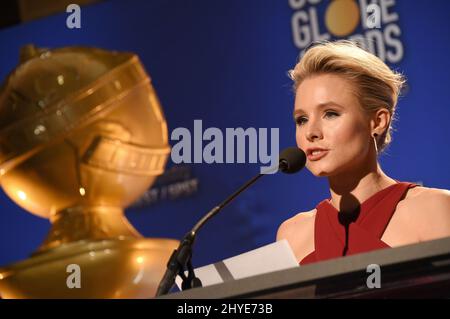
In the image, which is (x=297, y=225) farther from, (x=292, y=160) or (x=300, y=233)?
(x=292, y=160)

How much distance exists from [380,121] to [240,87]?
0.93 meters

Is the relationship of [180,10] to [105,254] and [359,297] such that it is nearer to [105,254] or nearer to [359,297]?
[105,254]

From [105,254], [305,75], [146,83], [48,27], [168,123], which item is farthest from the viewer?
[48,27]

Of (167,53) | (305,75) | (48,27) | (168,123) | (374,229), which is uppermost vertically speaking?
(48,27)

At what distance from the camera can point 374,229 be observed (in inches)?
57.1

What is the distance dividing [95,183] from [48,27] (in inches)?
33.3

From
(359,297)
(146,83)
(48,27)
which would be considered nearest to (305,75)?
(359,297)

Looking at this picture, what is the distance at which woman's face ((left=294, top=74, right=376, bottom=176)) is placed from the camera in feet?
4.87

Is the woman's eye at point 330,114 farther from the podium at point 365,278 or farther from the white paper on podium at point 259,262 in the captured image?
the podium at point 365,278

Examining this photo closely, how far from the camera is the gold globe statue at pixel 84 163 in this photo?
7.03 ft

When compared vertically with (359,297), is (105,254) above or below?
above

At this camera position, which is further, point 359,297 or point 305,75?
point 305,75

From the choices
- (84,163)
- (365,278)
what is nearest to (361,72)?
(365,278)
